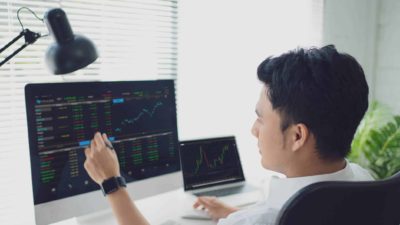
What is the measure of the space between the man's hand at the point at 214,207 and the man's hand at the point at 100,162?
0.40 meters

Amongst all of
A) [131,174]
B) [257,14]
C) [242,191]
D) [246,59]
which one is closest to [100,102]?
[131,174]

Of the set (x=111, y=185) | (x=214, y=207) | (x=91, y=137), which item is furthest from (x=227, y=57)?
(x=111, y=185)

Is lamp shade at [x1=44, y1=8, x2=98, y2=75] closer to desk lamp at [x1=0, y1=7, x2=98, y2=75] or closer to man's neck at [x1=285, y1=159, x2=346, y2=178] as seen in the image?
desk lamp at [x1=0, y1=7, x2=98, y2=75]

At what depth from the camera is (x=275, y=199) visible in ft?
3.15

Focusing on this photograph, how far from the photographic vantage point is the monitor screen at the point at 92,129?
108 centimetres

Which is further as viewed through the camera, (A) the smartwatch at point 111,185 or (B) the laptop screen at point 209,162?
(B) the laptop screen at point 209,162

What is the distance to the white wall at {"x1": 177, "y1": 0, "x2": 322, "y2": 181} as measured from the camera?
195 centimetres

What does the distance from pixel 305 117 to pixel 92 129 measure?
682 millimetres

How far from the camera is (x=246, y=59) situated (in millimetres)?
2119

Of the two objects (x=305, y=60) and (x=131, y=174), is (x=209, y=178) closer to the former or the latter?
(x=131, y=174)

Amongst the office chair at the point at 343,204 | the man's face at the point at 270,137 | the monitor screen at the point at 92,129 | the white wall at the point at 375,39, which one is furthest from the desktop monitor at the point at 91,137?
the white wall at the point at 375,39

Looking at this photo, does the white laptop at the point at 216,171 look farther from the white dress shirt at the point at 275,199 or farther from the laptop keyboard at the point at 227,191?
the white dress shirt at the point at 275,199

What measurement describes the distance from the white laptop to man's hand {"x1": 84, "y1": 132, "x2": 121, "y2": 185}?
45 centimetres

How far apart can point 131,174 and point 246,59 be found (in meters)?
1.11
